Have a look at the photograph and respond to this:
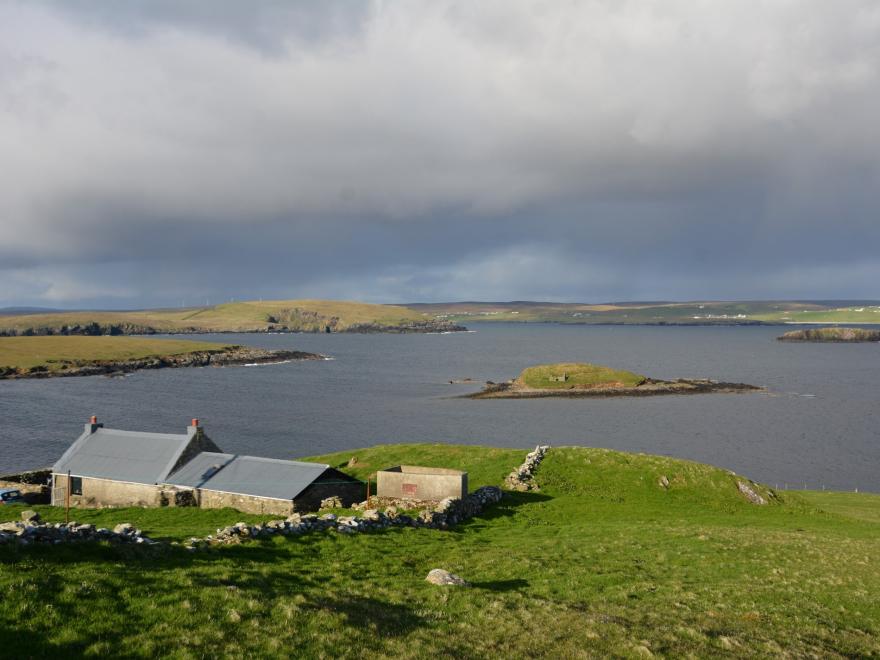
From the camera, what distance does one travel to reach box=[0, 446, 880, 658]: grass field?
13.4m

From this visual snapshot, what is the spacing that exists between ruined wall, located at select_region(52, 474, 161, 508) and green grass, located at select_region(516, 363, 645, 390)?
119 m

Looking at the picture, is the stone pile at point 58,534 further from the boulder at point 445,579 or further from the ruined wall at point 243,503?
the ruined wall at point 243,503

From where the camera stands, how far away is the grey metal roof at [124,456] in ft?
133

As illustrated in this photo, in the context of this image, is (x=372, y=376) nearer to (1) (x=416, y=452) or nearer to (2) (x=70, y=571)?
(1) (x=416, y=452)

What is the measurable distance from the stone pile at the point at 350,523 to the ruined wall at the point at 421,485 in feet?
3.80

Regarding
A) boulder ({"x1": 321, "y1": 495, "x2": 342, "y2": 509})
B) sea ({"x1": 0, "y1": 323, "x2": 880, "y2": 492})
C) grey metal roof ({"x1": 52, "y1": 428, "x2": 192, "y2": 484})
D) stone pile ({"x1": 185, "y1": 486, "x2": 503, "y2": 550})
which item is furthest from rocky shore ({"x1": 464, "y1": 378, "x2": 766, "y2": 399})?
stone pile ({"x1": 185, "y1": 486, "x2": 503, "y2": 550})

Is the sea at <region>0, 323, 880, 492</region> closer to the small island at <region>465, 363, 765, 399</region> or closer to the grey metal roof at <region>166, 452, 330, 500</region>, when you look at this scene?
the small island at <region>465, 363, 765, 399</region>

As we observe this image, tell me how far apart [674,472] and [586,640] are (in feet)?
122

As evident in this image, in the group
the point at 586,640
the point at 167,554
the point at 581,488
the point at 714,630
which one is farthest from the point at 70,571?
the point at 581,488

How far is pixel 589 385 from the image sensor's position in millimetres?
152375

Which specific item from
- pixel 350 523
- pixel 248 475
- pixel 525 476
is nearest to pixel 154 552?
pixel 350 523

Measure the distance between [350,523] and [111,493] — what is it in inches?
888

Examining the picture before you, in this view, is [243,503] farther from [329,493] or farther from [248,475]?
[329,493]

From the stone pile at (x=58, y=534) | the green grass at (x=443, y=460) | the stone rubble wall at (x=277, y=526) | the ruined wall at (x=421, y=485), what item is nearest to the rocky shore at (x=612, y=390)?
the green grass at (x=443, y=460)
